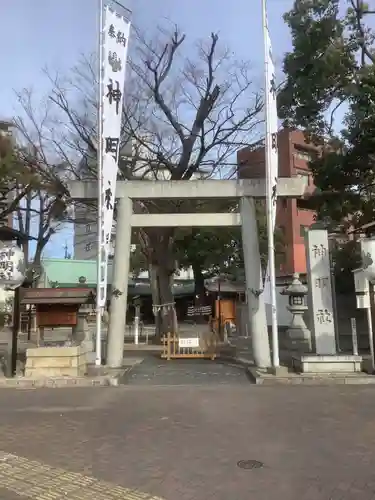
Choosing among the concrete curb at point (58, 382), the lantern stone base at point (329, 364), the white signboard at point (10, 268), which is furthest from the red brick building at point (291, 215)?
the concrete curb at point (58, 382)

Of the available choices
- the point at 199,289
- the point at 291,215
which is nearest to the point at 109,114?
the point at 199,289

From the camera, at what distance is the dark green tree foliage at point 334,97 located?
16.2m

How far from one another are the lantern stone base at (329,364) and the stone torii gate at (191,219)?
5.58 ft

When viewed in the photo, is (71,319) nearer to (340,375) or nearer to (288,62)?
(340,375)

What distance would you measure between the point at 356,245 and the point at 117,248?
31.6 feet

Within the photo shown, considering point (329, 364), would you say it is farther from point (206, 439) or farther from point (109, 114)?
point (109, 114)

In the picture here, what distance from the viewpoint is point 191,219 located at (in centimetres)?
1463

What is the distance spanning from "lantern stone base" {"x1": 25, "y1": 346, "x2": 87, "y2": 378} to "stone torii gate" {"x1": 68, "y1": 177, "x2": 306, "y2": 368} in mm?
1712

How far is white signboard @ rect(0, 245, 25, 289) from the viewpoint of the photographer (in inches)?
508

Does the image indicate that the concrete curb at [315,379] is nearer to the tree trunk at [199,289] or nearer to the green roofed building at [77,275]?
the tree trunk at [199,289]

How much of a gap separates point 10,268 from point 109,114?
4.82 m

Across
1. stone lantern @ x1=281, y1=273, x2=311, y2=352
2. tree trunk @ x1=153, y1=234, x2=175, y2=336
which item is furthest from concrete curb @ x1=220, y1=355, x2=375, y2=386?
tree trunk @ x1=153, y1=234, x2=175, y2=336

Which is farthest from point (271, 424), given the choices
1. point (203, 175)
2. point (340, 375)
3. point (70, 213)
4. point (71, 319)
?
point (70, 213)

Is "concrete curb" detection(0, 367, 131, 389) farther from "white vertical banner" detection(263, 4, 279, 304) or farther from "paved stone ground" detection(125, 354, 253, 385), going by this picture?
"white vertical banner" detection(263, 4, 279, 304)
